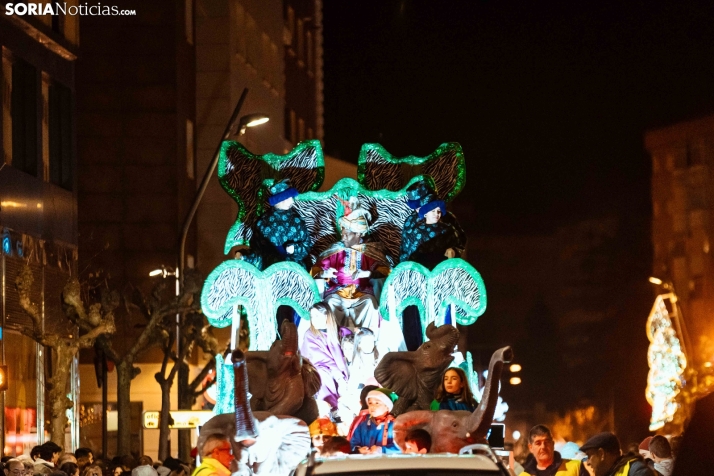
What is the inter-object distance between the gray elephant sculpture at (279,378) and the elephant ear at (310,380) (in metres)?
0.17

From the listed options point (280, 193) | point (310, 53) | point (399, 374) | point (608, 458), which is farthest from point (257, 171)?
point (310, 53)

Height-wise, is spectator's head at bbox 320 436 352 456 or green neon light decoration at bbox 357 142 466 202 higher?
green neon light decoration at bbox 357 142 466 202

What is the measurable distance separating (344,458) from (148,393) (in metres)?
37.2

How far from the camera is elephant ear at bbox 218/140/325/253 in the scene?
20.0m

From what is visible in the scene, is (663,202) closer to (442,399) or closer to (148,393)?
(148,393)

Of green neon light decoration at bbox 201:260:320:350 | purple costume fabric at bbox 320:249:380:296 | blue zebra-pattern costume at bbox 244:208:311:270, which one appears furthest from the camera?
blue zebra-pattern costume at bbox 244:208:311:270

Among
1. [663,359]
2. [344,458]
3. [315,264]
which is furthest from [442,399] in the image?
[663,359]

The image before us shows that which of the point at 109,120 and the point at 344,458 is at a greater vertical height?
the point at 109,120

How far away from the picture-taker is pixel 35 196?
2733 centimetres

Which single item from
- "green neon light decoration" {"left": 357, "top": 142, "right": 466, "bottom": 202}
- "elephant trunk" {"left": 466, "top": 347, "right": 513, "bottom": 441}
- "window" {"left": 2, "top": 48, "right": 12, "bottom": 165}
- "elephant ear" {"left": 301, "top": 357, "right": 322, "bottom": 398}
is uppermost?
"window" {"left": 2, "top": 48, "right": 12, "bottom": 165}

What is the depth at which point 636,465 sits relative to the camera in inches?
408

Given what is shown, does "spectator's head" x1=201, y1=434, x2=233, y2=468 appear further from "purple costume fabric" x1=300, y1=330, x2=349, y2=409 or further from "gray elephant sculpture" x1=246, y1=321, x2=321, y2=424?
"purple costume fabric" x1=300, y1=330, x2=349, y2=409

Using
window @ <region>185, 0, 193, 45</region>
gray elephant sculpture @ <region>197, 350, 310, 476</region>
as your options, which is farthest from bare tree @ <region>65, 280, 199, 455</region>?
window @ <region>185, 0, 193, 45</region>

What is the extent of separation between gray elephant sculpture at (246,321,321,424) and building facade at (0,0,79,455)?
9227 mm
